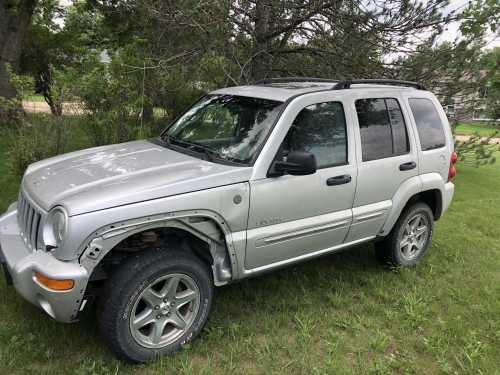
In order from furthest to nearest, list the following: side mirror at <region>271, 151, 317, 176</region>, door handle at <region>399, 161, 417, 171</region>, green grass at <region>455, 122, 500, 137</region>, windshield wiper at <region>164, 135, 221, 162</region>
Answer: green grass at <region>455, 122, 500, 137</region>, door handle at <region>399, 161, 417, 171</region>, windshield wiper at <region>164, 135, 221, 162</region>, side mirror at <region>271, 151, 317, 176</region>

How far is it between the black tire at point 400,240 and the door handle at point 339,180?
1.14 meters

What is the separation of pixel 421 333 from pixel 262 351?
4.50 ft

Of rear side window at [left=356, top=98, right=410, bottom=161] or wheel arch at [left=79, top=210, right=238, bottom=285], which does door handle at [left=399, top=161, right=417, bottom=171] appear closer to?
rear side window at [left=356, top=98, right=410, bottom=161]

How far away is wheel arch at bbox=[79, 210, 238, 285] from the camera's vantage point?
8.69ft

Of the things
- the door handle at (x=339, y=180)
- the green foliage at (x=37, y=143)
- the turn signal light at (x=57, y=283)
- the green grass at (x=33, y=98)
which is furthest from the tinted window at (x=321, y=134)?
the green grass at (x=33, y=98)

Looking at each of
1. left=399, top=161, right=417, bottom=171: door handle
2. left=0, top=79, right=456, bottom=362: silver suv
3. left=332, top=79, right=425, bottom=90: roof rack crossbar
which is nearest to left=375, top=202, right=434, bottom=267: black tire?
left=0, top=79, right=456, bottom=362: silver suv

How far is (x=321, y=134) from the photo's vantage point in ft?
12.1

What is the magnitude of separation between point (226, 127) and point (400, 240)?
2218 mm

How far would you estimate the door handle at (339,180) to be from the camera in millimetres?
3628

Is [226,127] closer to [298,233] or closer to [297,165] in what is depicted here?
[297,165]

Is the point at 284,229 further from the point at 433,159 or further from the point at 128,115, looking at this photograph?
the point at 128,115

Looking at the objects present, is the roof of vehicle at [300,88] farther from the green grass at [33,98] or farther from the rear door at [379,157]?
the green grass at [33,98]

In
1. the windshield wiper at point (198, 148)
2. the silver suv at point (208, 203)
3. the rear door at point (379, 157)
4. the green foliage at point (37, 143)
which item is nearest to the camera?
the silver suv at point (208, 203)

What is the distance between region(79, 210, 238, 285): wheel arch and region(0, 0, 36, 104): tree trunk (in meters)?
9.85
